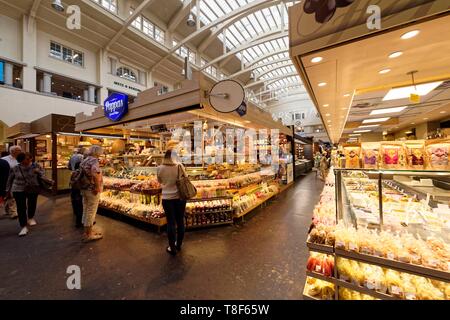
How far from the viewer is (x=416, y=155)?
1.73m

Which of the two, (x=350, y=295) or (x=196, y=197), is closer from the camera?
(x=350, y=295)

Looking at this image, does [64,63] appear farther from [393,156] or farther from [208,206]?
[393,156]

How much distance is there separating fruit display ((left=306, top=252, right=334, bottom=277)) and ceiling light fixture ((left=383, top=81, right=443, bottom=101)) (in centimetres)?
376

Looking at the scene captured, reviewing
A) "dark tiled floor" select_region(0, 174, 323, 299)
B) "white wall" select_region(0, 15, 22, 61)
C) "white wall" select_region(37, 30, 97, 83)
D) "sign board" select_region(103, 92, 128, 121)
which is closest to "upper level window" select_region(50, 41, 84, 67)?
"white wall" select_region(37, 30, 97, 83)

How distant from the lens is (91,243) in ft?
11.8

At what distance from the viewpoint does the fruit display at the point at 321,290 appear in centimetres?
188

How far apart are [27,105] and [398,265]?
14547mm

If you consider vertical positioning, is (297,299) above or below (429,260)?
below

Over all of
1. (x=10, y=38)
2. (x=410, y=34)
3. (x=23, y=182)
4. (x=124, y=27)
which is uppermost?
(x=124, y=27)

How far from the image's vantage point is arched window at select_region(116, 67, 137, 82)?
14.1 metres

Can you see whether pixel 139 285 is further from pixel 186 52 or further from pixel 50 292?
pixel 186 52

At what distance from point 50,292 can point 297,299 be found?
113 inches

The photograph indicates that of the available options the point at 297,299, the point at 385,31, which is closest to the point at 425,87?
the point at 385,31

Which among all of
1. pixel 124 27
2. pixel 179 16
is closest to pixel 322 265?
pixel 124 27
